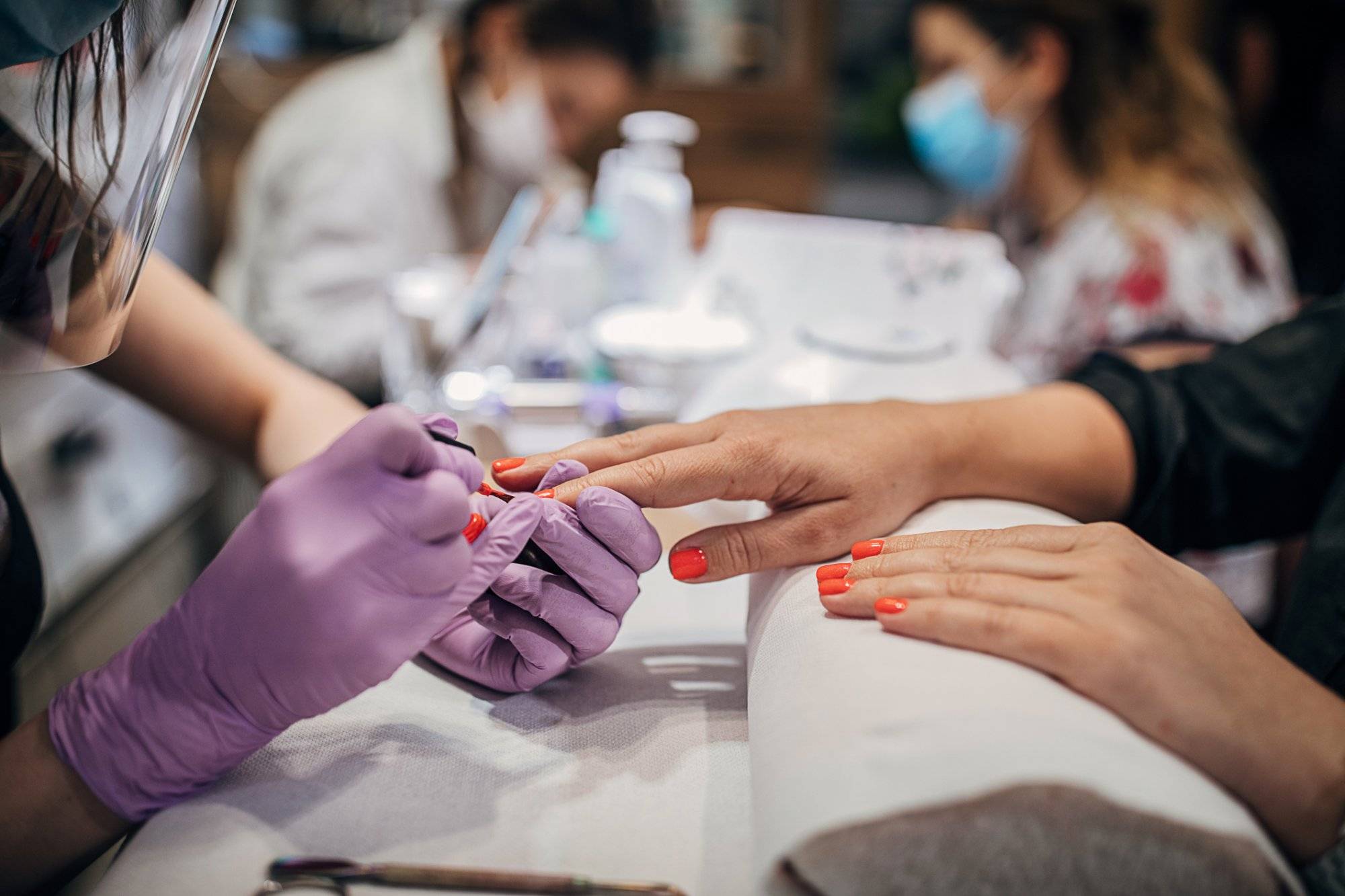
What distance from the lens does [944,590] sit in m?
0.52

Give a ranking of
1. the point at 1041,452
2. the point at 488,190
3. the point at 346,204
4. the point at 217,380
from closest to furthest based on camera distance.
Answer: the point at 1041,452 → the point at 217,380 → the point at 346,204 → the point at 488,190

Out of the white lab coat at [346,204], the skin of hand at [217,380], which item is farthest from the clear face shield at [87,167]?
the white lab coat at [346,204]

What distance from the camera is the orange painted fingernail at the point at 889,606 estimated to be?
1.69ft

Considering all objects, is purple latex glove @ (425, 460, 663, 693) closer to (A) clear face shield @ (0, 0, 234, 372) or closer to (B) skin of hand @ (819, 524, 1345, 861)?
(B) skin of hand @ (819, 524, 1345, 861)

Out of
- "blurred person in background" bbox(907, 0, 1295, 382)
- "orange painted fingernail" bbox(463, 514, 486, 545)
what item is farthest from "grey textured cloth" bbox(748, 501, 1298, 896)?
"blurred person in background" bbox(907, 0, 1295, 382)

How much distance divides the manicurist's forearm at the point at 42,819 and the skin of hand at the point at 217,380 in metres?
0.36

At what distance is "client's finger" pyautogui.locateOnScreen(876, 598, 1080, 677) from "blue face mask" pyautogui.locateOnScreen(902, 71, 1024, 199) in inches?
69.1

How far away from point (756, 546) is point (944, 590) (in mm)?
151

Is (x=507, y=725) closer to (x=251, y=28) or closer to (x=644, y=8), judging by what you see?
(x=644, y=8)

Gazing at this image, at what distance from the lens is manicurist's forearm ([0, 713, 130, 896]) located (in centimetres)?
53

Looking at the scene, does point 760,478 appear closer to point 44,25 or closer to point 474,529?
point 474,529

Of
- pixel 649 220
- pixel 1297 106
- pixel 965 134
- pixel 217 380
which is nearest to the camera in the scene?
pixel 217 380

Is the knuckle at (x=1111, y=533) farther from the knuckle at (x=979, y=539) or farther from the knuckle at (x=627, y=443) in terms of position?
the knuckle at (x=627, y=443)

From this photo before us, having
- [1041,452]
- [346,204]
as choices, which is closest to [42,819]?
[1041,452]
